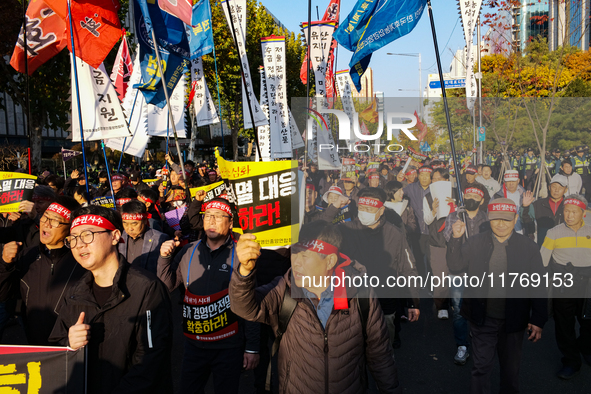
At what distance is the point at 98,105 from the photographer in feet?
22.3

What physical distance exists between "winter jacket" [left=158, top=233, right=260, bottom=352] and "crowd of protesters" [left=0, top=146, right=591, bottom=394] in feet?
0.04

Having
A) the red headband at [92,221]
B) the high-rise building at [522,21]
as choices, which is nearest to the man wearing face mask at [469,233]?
the red headband at [92,221]

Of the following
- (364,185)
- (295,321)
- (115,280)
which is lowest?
(295,321)

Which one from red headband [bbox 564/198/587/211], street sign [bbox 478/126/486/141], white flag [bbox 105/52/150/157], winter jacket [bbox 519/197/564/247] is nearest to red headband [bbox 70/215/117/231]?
winter jacket [bbox 519/197/564/247]

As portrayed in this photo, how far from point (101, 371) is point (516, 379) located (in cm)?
314

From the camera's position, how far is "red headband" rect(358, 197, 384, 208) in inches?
165

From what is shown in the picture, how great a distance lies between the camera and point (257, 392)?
4.09 metres

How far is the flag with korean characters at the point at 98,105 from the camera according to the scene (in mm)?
6758

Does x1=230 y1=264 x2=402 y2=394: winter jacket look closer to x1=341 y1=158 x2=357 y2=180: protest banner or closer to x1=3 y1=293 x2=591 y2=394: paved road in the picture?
x1=341 y1=158 x2=357 y2=180: protest banner

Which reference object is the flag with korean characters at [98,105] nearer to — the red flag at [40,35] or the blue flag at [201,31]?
the red flag at [40,35]

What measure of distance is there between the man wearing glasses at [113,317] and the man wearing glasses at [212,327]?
644 millimetres

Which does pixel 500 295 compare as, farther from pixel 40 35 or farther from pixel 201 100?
pixel 201 100

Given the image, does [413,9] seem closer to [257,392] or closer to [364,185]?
[364,185]

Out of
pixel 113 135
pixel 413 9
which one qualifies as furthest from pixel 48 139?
pixel 413 9
